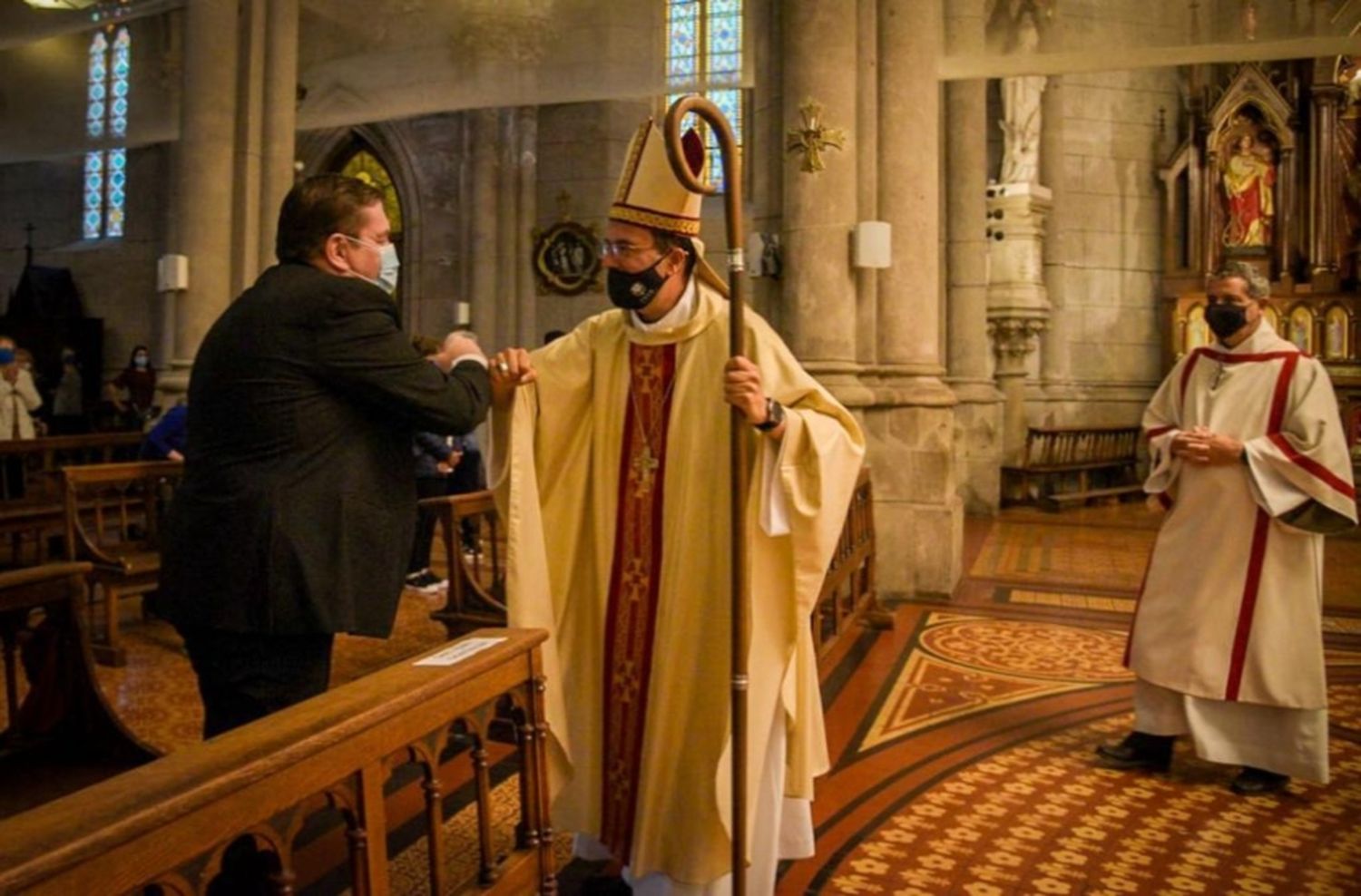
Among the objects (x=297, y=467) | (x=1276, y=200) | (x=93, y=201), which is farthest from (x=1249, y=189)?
(x=93, y=201)

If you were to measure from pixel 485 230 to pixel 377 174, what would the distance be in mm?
3205

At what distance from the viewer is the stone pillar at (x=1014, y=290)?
43.0ft

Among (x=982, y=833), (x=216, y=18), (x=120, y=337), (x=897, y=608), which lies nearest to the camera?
(x=982, y=833)

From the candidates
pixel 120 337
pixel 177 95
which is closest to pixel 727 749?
pixel 177 95

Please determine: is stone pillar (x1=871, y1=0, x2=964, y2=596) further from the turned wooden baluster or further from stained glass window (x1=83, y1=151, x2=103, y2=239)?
stained glass window (x1=83, y1=151, x2=103, y2=239)

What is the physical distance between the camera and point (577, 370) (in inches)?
110

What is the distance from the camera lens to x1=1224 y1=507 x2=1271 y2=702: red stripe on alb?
3631mm

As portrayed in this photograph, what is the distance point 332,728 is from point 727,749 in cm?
119

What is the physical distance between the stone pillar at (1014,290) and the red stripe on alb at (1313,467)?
954 centimetres

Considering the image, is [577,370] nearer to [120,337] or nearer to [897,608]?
[897,608]

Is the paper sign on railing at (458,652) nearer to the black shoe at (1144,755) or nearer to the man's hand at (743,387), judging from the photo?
the man's hand at (743,387)

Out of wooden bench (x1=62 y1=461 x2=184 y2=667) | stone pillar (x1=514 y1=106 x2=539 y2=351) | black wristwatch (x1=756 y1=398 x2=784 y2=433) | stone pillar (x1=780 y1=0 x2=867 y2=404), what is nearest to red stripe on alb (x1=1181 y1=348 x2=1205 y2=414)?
black wristwatch (x1=756 y1=398 x2=784 y2=433)

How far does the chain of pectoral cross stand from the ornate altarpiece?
12.9 metres

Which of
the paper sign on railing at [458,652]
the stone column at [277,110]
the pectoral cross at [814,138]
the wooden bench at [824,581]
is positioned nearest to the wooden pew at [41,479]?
the stone column at [277,110]
